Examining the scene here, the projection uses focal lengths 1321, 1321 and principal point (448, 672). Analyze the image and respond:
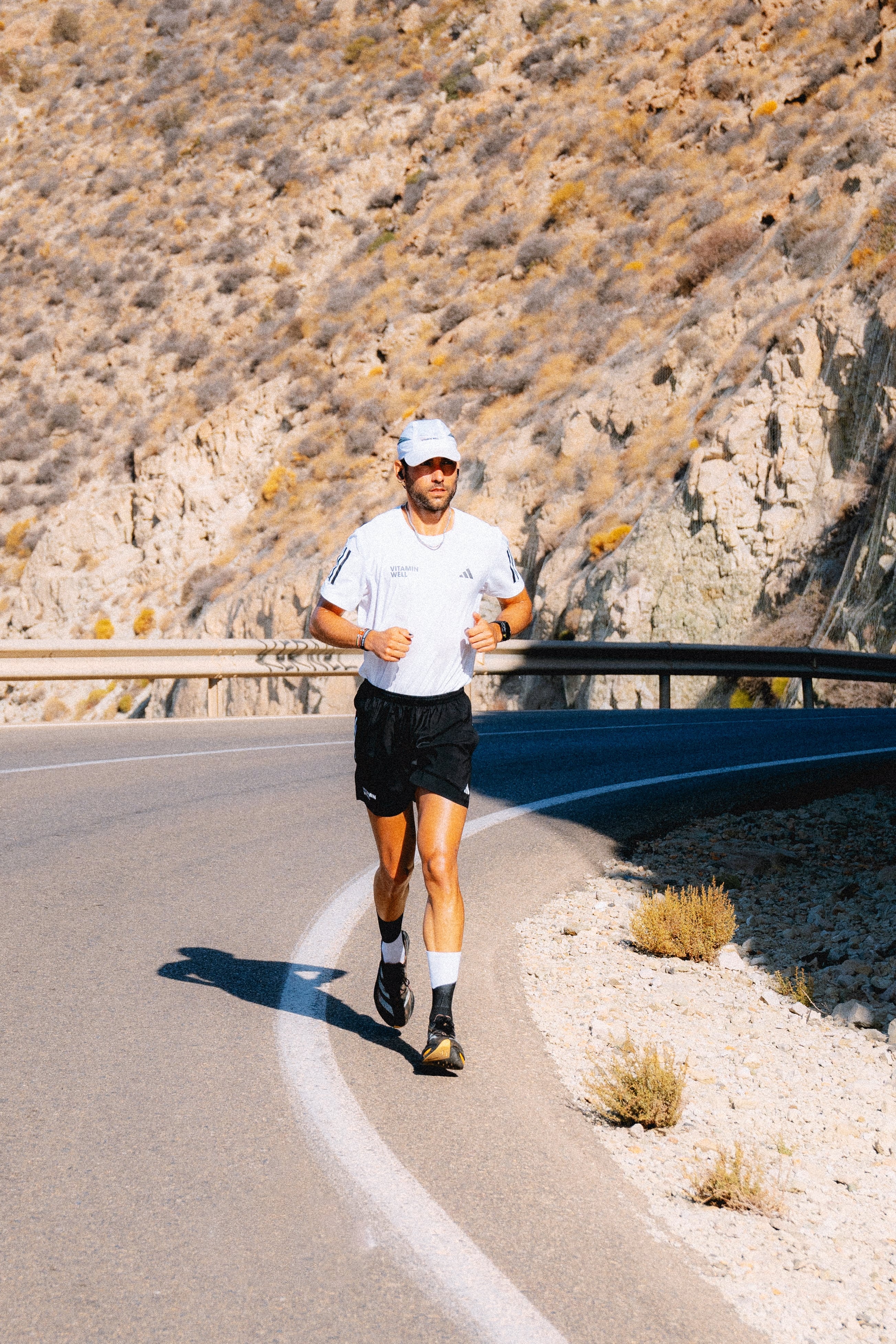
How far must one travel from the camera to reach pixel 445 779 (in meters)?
4.73

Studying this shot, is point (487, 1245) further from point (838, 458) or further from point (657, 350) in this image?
point (657, 350)

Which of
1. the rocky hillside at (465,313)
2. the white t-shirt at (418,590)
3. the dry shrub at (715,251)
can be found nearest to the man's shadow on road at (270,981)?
the white t-shirt at (418,590)

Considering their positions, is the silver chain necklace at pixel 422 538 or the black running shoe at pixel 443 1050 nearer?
the black running shoe at pixel 443 1050

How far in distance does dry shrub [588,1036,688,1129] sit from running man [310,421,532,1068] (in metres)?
0.62

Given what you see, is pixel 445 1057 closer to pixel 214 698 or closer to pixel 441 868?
pixel 441 868

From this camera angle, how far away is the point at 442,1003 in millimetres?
4629

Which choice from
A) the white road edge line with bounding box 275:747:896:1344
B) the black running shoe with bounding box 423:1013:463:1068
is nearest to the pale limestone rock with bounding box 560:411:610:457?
the white road edge line with bounding box 275:747:896:1344

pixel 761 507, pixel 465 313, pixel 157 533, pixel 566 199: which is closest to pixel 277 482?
pixel 157 533

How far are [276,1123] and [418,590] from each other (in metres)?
1.84

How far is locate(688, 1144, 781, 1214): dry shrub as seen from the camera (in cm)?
365

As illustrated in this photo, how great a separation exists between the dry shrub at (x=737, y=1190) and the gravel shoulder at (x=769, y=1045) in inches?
1.3

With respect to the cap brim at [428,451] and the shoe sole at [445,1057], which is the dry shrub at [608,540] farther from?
the shoe sole at [445,1057]

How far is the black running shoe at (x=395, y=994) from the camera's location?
492cm

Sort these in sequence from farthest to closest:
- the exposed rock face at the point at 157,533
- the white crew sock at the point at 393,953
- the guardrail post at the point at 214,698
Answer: the exposed rock face at the point at 157,533 < the guardrail post at the point at 214,698 < the white crew sock at the point at 393,953
